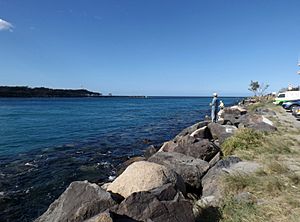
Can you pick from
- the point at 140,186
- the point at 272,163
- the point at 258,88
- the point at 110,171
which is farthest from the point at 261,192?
the point at 258,88

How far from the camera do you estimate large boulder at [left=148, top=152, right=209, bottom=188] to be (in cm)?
765

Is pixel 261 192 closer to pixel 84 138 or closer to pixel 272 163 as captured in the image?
pixel 272 163

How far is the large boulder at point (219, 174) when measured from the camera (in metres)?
6.22

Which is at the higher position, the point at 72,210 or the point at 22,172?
the point at 72,210

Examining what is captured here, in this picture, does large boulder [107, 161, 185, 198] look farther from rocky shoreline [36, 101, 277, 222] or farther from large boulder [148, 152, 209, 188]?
large boulder [148, 152, 209, 188]

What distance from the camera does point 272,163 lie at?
305 inches

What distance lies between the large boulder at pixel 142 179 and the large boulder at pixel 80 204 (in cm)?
84

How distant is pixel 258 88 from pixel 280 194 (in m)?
83.6

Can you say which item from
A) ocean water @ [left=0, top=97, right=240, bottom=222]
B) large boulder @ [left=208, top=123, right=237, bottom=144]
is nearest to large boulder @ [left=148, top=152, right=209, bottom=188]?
ocean water @ [left=0, top=97, right=240, bottom=222]

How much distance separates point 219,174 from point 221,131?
7708mm

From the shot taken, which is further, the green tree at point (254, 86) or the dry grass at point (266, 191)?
the green tree at point (254, 86)

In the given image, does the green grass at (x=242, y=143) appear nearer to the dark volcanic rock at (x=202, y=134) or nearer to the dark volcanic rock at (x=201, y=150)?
the dark volcanic rock at (x=201, y=150)

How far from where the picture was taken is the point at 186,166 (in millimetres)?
8102

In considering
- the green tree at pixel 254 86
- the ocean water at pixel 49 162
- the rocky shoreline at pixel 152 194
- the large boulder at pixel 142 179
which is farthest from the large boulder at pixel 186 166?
the green tree at pixel 254 86
